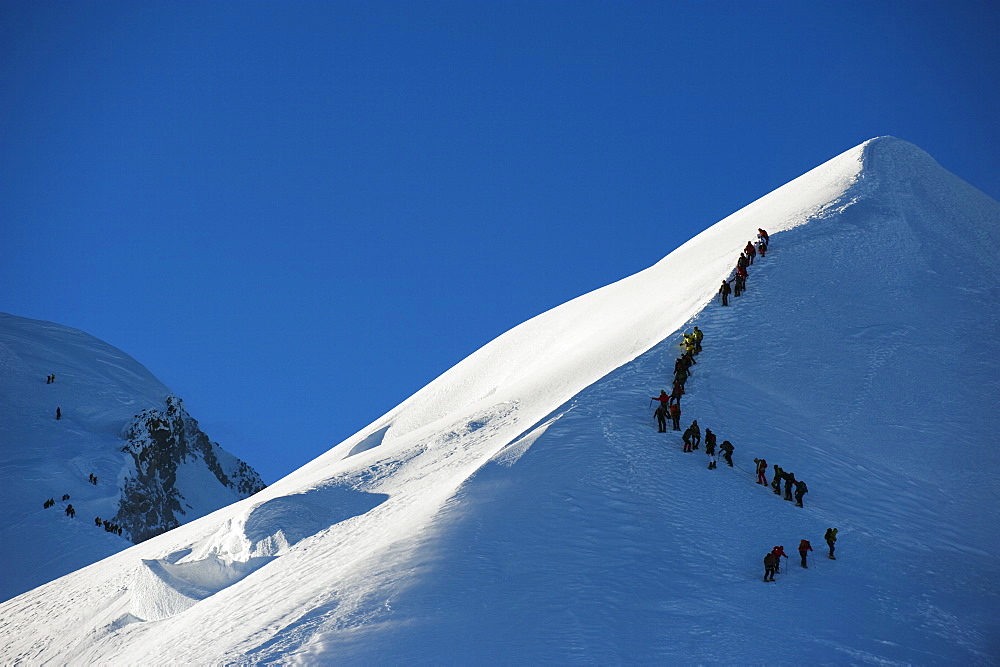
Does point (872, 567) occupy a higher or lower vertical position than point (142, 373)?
lower

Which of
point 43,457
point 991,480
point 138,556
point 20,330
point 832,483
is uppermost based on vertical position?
point 20,330

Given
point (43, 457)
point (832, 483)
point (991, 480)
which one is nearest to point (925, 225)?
point (991, 480)

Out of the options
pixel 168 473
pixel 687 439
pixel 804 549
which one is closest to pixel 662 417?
pixel 687 439

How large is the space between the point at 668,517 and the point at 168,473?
165ft

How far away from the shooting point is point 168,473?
203ft

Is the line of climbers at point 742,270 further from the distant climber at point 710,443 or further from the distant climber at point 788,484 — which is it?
the distant climber at point 788,484

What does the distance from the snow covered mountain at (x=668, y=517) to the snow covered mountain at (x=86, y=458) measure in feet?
48.7

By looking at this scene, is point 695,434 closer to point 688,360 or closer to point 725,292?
point 688,360

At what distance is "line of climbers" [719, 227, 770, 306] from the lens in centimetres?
3072

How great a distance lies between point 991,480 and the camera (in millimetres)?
23297

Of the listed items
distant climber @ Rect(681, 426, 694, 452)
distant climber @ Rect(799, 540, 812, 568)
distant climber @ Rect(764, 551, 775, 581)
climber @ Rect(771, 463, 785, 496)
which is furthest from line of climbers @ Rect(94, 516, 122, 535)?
distant climber @ Rect(799, 540, 812, 568)

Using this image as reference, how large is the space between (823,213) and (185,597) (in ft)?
95.7

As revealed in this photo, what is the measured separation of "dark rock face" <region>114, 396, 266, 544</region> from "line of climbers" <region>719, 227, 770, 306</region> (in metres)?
36.6

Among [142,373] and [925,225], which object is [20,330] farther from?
[925,225]
